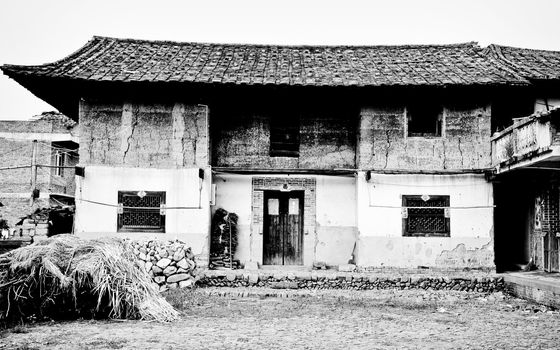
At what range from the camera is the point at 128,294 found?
9258 mm

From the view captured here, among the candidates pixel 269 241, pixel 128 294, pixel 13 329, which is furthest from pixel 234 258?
pixel 13 329

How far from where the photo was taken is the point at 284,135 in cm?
1608

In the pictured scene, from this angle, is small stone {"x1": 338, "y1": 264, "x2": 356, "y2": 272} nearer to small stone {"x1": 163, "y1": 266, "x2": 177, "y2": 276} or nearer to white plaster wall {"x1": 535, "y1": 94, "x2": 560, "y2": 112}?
small stone {"x1": 163, "y1": 266, "x2": 177, "y2": 276}

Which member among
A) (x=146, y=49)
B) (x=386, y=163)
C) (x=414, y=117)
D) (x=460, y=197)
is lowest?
(x=460, y=197)

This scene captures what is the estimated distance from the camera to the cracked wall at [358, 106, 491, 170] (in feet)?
49.4

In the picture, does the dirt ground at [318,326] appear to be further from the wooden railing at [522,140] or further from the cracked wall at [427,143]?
the cracked wall at [427,143]

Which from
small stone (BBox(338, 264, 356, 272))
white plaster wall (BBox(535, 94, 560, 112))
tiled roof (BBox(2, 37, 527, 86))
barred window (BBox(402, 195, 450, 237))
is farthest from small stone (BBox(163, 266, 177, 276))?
white plaster wall (BBox(535, 94, 560, 112))

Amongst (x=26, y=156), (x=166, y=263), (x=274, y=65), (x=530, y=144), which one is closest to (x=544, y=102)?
(x=530, y=144)

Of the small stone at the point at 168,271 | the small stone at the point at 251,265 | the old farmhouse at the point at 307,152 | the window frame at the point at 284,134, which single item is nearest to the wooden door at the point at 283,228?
the old farmhouse at the point at 307,152

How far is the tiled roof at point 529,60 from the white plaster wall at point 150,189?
30.7 feet

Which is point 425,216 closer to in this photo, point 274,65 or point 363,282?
point 363,282

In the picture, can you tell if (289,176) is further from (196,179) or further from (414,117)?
(414,117)

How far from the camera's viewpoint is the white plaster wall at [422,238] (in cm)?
1483

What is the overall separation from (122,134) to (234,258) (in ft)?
15.4
